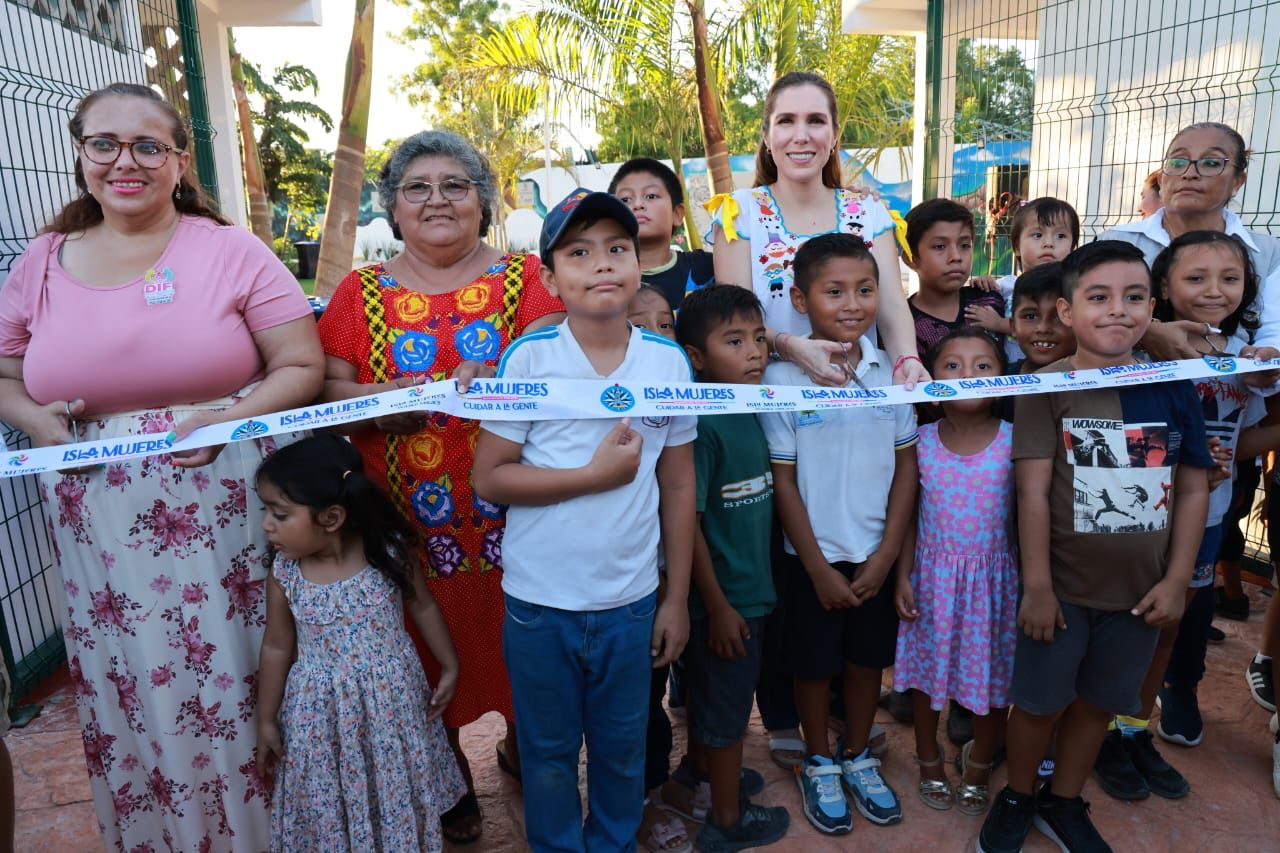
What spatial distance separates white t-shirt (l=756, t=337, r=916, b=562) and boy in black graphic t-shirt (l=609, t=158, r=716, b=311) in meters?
0.80

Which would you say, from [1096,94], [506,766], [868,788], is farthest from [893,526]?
[1096,94]

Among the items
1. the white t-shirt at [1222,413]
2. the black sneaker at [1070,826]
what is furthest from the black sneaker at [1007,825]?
the white t-shirt at [1222,413]

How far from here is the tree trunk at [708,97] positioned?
10.7m

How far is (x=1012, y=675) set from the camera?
104 inches

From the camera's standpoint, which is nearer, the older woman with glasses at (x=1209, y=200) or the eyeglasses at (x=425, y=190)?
the eyeglasses at (x=425, y=190)

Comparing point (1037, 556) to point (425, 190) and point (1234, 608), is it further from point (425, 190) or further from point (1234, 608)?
point (1234, 608)

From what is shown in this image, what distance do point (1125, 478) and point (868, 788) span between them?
1294 millimetres

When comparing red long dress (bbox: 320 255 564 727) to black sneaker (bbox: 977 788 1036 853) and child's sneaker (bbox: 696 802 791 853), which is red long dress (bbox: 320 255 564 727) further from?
black sneaker (bbox: 977 788 1036 853)

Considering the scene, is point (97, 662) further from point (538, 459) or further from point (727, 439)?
point (727, 439)

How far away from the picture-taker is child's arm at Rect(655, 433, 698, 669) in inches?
→ 90.7

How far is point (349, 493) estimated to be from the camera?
7.51 feet

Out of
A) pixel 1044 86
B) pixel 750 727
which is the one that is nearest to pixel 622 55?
pixel 1044 86

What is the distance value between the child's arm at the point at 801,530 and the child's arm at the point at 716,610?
27 centimetres

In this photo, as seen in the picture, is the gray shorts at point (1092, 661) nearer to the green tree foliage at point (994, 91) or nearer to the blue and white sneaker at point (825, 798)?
the blue and white sneaker at point (825, 798)
